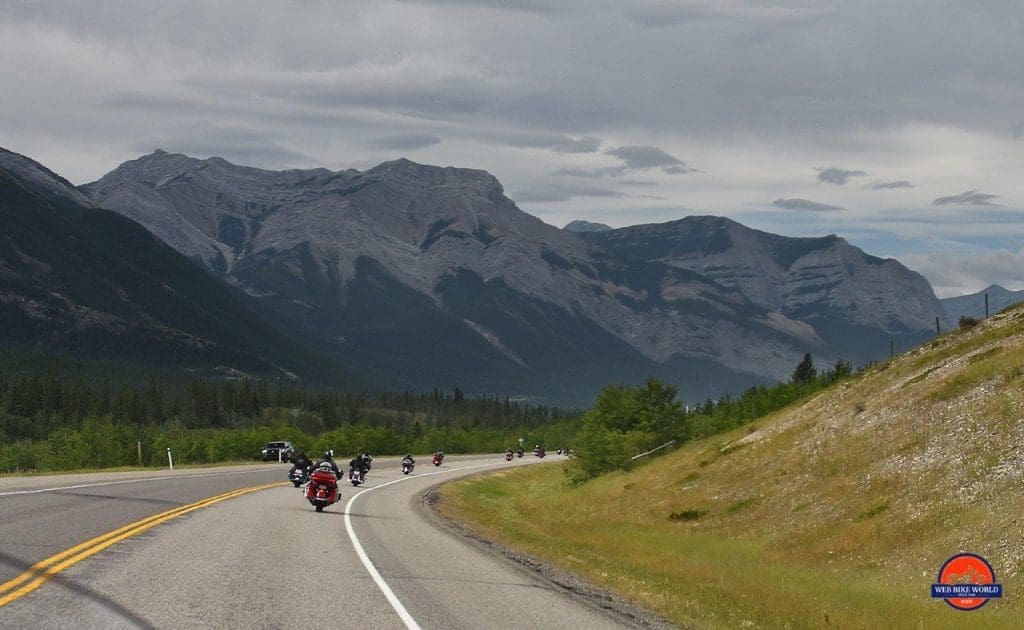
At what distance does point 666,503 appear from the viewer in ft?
133

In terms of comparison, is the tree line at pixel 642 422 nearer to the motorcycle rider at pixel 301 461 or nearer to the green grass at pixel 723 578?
the green grass at pixel 723 578

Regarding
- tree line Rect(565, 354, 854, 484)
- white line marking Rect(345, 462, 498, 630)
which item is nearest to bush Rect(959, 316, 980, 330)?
tree line Rect(565, 354, 854, 484)

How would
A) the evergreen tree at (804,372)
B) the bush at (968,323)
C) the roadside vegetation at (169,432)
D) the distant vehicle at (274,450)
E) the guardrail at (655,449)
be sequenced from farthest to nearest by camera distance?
the roadside vegetation at (169,432) < the distant vehicle at (274,450) < the evergreen tree at (804,372) < the guardrail at (655,449) < the bush at (968,323)

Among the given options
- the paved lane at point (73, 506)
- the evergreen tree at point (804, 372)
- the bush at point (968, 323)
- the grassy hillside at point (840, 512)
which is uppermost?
the bush at point (968, 323)

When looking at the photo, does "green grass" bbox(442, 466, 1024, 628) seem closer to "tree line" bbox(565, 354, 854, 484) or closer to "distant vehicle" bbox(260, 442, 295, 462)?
"tree line" bbox(565, 354, 854, 484)

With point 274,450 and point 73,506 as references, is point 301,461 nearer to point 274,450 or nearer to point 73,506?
point 73,506

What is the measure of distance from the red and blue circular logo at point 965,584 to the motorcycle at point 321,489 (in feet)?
60.9

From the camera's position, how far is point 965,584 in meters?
17.4

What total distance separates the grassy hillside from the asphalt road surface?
273 cm

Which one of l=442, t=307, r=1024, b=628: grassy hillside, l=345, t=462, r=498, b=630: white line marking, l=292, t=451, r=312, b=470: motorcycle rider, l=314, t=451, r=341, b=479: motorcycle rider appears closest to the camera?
l=345, t=462, r=498, b=630: white line marking

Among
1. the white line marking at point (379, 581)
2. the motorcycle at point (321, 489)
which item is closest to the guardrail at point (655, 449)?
the white line marking at point (379, 581)

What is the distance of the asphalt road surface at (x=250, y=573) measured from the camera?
13602mm

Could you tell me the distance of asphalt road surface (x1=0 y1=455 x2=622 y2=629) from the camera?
44.6 ft

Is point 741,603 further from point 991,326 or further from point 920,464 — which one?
point 991,326
